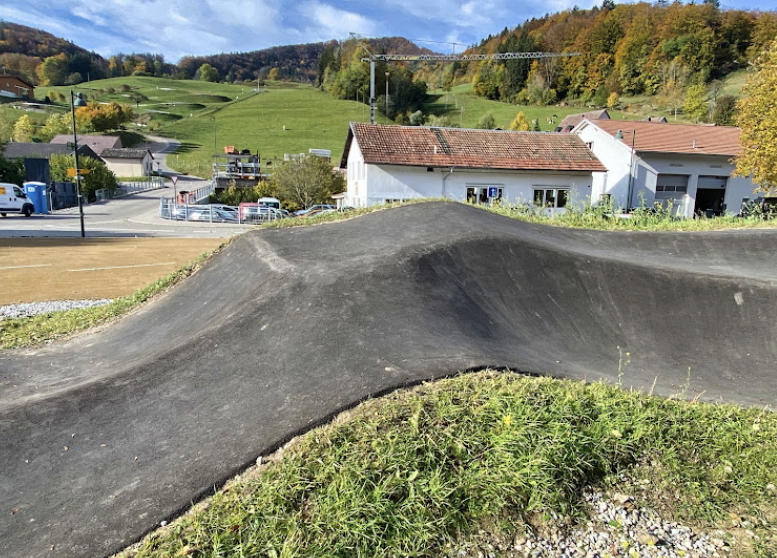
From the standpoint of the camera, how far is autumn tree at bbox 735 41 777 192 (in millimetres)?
17609

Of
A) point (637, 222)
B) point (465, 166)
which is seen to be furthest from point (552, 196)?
point (637, 222)

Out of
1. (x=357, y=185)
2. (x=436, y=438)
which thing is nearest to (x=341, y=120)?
(x=357, y=185)

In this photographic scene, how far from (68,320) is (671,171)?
34.9 m

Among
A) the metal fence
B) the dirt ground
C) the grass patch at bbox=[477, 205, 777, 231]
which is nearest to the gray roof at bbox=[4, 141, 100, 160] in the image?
the metal fence

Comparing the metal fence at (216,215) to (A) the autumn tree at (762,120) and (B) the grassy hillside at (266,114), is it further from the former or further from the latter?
(B) the grassy hillside at (266,114)

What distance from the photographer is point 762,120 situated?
1806 cm

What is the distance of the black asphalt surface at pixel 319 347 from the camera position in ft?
10.7

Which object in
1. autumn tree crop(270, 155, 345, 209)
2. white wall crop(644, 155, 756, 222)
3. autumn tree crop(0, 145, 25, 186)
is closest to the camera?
white wall crop(644, 155, 756, 222)

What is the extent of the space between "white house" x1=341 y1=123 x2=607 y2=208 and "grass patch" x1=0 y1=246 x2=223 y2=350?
61.7ft

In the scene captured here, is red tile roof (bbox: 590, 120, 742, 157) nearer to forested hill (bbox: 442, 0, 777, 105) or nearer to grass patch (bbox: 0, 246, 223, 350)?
grass patch (bbox: 0, 246, 223, 350)

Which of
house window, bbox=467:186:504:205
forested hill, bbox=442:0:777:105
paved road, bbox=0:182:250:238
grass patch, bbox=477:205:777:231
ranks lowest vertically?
paved road, bbox=0:182:250:238

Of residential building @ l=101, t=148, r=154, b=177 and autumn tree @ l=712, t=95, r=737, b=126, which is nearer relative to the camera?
autumn tree @ l=712, t=95, r=737, b=126

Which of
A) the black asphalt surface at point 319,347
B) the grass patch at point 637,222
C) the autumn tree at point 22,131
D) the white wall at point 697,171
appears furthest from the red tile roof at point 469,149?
the autumn tree at point 22,131

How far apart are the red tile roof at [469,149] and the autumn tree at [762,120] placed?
33.8 feet
